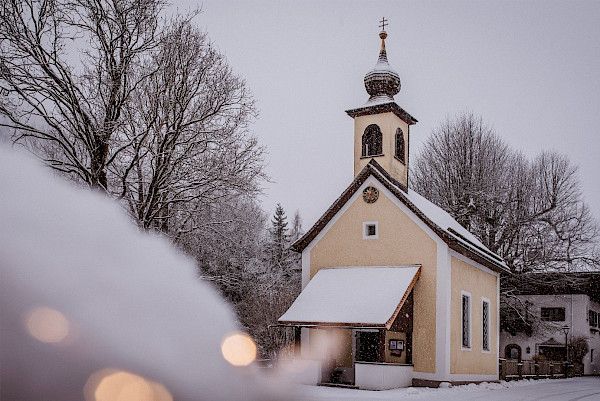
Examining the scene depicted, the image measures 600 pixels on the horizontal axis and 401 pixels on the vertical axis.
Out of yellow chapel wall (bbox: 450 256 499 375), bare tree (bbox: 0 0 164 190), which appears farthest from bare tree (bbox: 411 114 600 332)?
bare tree (bbox: 0 0 164 190)

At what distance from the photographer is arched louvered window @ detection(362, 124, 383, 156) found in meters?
27.9

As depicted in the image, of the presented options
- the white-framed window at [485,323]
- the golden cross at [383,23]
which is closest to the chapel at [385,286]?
the white-framed window at [485,323]

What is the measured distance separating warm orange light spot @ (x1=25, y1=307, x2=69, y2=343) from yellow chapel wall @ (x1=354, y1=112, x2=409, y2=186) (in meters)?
26.0

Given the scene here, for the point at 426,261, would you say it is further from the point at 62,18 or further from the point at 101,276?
the point at 101,276

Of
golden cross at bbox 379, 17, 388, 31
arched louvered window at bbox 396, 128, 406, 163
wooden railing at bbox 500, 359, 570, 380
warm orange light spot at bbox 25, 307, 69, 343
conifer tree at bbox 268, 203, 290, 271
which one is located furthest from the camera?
conifer tree at bbox 268, 203, 290, 271

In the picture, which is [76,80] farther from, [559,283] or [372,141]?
[559,283]

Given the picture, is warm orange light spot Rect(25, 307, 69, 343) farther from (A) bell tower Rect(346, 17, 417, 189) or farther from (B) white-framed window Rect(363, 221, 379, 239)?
(A) bell tower Rect(346, 17, 417, 189)

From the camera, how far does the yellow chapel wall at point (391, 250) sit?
2443 cm

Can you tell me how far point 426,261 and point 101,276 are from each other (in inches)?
925

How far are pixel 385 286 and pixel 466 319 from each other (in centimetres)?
504

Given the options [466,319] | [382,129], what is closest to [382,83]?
[382,129]

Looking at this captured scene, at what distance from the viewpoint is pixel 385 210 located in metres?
25.8

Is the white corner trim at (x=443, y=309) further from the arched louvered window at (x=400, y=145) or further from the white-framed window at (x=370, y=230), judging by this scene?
the arched louvered window at (x=400, y=145)

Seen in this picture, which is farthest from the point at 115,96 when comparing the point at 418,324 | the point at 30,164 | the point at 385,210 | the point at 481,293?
the point at 30,164
